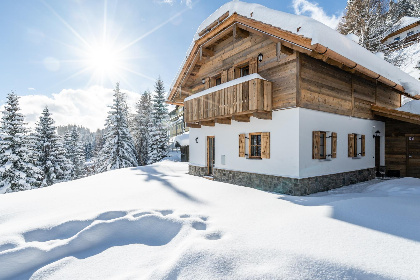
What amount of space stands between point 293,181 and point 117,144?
852 inches

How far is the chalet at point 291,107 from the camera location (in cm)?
752

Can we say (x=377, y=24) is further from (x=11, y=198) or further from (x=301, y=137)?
(x=11, y=198)

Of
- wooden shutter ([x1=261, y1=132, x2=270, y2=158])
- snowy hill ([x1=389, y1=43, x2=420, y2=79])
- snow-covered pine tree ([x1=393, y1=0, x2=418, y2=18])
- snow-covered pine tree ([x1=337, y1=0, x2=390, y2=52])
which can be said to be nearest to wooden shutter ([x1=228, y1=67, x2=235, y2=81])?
wooden shutter ([x1=261, y1=132, x2=270, y2=158])

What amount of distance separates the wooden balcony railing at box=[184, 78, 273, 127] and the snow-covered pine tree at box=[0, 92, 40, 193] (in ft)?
53.2

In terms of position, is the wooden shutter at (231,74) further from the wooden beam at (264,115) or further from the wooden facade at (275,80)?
the wooden beam at (264,115)

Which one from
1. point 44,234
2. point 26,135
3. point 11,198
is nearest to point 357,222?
point 44,234

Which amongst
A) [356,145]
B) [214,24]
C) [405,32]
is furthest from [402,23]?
[214,24]

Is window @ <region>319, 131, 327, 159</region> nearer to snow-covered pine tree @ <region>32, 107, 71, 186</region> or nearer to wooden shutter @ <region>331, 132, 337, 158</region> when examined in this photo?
wooden shutter @ <region>331, 132, 337, 158</region>

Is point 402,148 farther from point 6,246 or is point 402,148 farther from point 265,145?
point 6,246

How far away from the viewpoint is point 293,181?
7508 millimetres

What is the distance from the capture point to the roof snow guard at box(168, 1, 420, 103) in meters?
6.68

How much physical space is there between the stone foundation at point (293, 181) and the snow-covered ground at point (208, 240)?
234 cm

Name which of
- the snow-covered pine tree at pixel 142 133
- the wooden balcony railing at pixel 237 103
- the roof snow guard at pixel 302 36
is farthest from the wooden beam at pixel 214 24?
the snow-covered pine tree at pixel 142 133

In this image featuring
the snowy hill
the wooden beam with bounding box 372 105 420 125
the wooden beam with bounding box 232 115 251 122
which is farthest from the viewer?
the snowy hill
